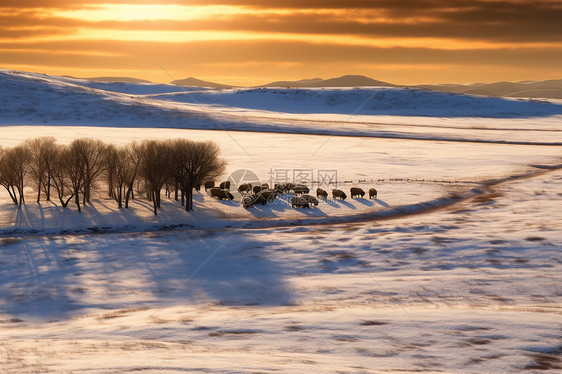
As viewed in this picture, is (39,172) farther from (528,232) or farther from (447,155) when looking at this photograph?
(447,155)

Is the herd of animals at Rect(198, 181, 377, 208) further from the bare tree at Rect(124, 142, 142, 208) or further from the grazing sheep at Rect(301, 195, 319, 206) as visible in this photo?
the bare tree at Rect(124, 142, 142, 208)

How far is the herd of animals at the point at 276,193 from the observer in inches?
2392

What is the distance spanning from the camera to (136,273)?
4038 cm

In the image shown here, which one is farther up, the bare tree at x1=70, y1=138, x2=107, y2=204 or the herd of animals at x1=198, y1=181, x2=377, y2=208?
the bare tree at x1=70, y1=138, x2=107, y2=204

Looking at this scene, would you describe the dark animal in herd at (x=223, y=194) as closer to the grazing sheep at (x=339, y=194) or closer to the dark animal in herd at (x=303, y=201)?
the dark animal in herd at (x=303, y=201)

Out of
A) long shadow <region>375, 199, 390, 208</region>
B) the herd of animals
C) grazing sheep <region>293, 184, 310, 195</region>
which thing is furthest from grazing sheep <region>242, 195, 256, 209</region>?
long shadow <region>375, 199, 390, 208</region>

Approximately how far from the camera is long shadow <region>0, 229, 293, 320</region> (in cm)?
3531

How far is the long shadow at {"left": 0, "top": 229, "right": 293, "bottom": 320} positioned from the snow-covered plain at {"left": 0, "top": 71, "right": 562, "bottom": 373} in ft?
0.59

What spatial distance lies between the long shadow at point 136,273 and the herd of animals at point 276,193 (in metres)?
12.1

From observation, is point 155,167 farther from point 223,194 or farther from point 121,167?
point 223,194

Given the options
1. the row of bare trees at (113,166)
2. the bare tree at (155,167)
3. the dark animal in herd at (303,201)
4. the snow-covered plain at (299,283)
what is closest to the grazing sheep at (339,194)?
the snow-covered plain at (299,283)

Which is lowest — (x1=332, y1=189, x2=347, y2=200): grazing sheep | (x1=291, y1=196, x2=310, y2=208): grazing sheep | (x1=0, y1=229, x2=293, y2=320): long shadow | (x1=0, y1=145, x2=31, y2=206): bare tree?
(x1=0, y1=229, x2=293, y2=320): long shadow

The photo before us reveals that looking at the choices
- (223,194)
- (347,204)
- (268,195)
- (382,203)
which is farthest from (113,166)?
(382,203)

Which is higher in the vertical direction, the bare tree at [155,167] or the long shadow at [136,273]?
the bare tree at [155,167]
